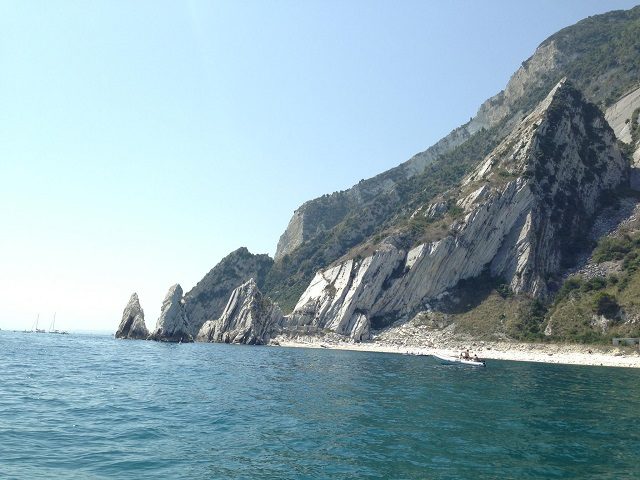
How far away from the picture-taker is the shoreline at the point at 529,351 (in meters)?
71.3

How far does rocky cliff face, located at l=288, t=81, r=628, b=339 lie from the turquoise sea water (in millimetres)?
81413

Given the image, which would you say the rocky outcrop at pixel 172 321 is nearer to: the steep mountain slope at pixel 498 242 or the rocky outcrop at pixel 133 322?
the steep mountain slope at pixel 498 242

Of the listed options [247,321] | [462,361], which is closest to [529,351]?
[462,361]

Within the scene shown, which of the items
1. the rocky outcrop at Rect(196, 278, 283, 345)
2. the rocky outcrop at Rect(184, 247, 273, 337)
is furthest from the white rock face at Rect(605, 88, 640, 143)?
the rocky outcrop at Rect(184, 247, 273, 337)

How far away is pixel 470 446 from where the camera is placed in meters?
21.1

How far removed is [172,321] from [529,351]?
3619 inches

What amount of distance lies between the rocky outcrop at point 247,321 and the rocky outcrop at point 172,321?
9.82m

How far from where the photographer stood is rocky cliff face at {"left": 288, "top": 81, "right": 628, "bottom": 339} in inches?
4820

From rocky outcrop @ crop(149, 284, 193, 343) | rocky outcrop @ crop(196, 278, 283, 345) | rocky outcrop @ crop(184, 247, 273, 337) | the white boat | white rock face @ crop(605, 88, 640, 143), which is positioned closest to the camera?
the white boat

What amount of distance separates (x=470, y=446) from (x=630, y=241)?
10717cm

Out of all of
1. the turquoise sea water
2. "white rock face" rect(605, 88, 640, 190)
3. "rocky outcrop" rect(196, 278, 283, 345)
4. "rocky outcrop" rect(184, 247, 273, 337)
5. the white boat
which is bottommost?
the white boat

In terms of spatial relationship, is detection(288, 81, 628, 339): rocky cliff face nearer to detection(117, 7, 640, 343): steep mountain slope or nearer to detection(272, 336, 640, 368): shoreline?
detection(117, 7, 640, 343): steep mountain slope

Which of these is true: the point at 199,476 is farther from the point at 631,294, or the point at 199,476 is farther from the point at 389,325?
the point at 389,325

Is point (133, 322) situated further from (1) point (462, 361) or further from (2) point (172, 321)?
(1) point (462, 361)
